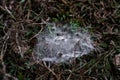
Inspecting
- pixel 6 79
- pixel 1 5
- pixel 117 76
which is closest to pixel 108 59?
pixel 117 76

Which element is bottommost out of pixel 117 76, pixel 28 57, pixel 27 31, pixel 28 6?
pixel 117 76

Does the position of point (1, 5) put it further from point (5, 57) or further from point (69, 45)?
point (69, 45)

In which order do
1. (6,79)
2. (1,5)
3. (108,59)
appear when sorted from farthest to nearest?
1. (1,5)
2. (108,59)
3. (6,79)

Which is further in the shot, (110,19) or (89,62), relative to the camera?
(110,19)

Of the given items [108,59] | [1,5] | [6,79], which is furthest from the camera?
[1,5]

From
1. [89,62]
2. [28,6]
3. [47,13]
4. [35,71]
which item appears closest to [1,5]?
[28,6]

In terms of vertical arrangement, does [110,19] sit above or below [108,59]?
above
